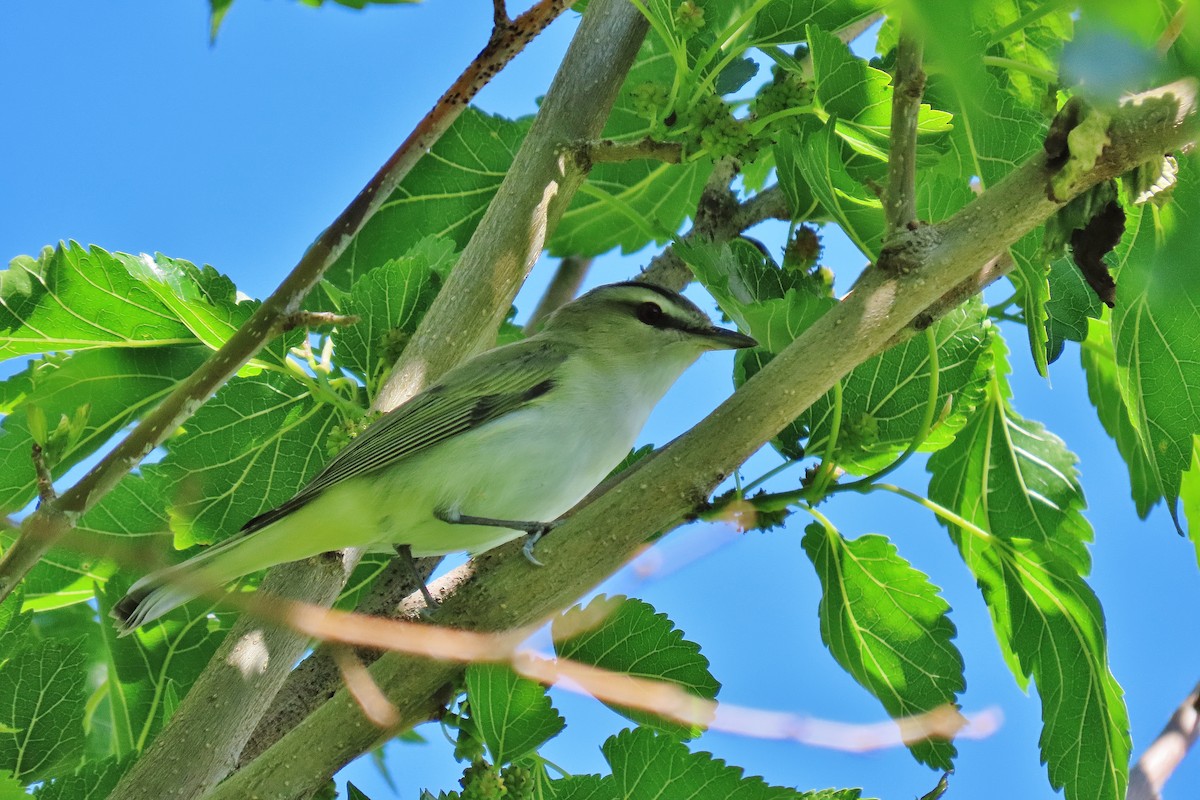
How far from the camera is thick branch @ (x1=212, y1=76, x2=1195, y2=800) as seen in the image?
6.55ft

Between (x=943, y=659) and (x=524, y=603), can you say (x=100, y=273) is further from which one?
(x=943, y=659)

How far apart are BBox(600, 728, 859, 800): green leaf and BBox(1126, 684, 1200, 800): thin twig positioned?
1270 mm

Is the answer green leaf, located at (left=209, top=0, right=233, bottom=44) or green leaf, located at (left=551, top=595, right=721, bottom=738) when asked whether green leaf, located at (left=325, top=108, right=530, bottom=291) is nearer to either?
green leaf, located at (left=551, top=595, right=721, bottom=738)

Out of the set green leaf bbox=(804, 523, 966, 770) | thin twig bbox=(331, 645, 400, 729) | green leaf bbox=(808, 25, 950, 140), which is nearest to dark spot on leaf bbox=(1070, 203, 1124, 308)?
green leaf bbox=(808, 25, 950, 140)

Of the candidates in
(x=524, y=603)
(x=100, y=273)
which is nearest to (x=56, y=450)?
(x=524, y=603)

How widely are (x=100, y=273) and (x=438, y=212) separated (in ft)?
4.11

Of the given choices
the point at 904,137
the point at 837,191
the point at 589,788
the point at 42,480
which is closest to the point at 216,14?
the point at 42,480

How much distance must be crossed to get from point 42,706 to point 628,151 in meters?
2.10

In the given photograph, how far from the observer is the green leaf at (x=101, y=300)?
302 cm

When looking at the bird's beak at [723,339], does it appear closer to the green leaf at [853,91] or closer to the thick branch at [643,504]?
the green leaf at [853,91]

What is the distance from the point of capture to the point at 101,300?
3.08m

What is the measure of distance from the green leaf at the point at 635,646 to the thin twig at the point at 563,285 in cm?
234

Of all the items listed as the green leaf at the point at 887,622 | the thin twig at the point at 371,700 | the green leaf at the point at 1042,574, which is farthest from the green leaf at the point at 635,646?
the green leaf at the point at 1042,574

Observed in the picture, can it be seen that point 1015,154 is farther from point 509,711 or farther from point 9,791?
point 9,791
